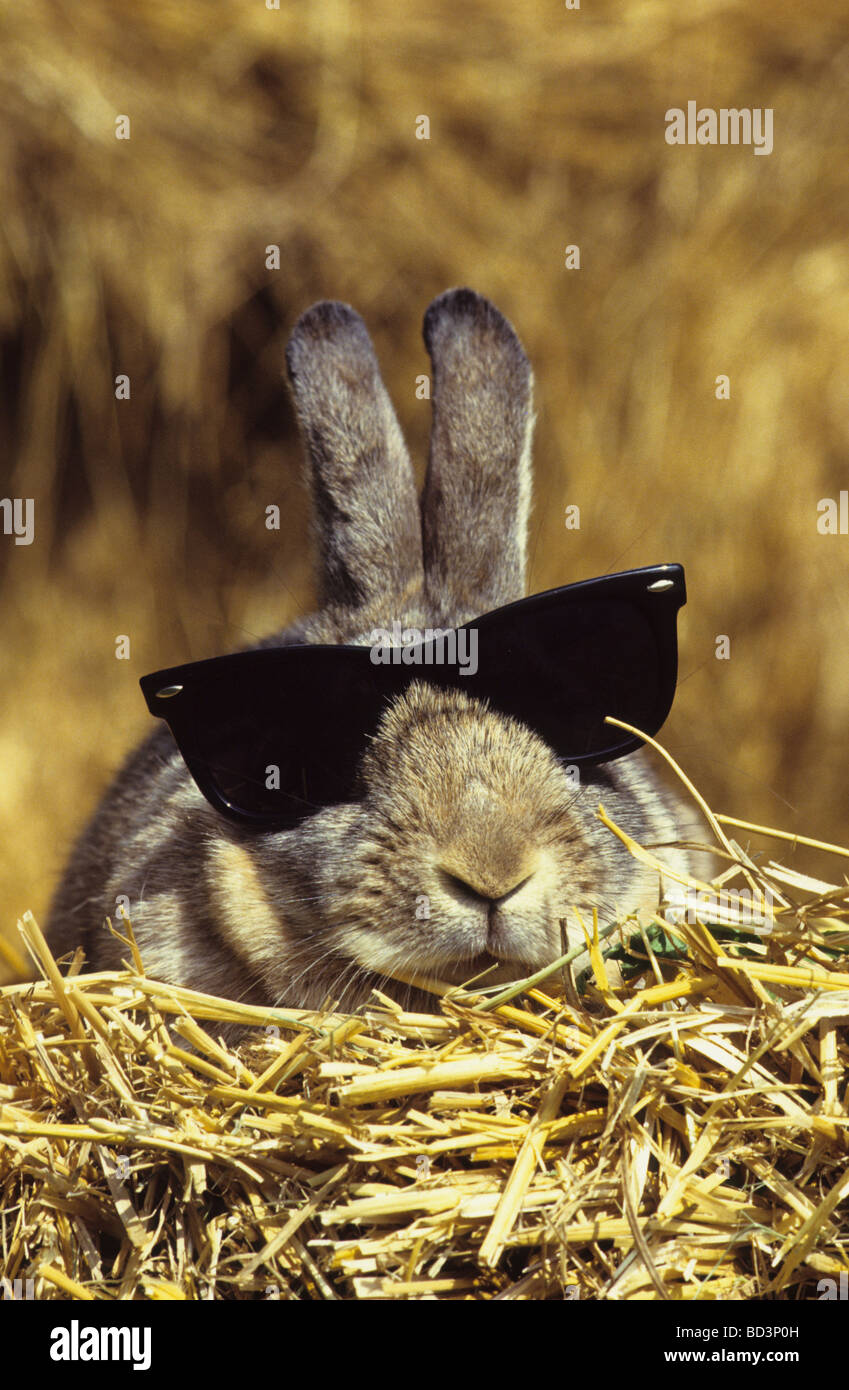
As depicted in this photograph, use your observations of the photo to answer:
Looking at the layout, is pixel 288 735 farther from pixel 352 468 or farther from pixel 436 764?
pixel 352 468

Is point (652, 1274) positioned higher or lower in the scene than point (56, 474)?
lower

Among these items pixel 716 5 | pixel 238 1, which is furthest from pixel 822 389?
pixel 238 1

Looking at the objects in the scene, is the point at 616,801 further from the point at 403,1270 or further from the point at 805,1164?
the point at 403,1270

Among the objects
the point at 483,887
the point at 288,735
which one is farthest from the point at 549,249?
the point at 483,887

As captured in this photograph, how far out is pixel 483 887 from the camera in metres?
1.44

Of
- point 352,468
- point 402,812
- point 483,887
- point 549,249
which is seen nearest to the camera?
point 483,887

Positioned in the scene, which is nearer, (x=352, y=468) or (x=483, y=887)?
(x=483, y=887)

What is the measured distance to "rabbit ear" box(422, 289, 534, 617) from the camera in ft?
6.53

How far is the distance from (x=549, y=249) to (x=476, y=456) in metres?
1.12

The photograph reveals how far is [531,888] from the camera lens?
148cm

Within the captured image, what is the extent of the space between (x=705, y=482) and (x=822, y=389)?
34cm

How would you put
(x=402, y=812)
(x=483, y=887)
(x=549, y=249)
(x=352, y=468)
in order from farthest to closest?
1. (x=549, y=249)
2. (x=352, y=468)
3. (x=402, y=812)
4. (x=483, y=887)

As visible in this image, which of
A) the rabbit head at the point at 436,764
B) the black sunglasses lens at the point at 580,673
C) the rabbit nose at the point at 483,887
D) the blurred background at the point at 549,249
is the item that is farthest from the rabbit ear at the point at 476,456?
the blurred background at the point at 549,249

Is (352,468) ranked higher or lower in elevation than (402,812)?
higher
